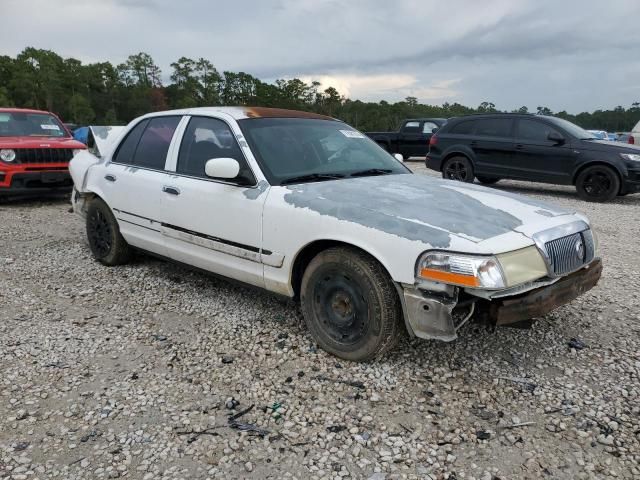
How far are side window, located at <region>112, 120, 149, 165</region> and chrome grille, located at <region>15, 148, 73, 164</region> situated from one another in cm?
484

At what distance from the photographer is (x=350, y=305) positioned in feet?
10.3

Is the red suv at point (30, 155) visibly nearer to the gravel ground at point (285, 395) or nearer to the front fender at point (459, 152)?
the gravel ground at point (285, 395)

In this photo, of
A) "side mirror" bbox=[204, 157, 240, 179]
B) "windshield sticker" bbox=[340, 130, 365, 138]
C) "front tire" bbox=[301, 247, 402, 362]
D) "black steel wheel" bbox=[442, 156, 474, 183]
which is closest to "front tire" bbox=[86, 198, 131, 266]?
"side mirror" bbox=[204, 157, 240, 179]

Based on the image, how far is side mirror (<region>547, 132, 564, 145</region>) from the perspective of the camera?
969 centimetres

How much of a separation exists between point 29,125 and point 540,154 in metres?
10.0

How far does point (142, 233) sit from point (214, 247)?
1.12 meters

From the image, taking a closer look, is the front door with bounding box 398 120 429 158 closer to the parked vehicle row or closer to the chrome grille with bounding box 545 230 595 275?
the parked vehicle row

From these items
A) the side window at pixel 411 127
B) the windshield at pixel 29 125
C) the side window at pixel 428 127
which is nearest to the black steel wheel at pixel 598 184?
the side window at pixel 428 127

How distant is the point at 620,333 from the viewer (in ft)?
12.0

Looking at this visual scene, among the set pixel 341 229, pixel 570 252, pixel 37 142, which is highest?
pixel 37 142

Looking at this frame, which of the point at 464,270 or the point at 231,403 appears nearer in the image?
the point at 464,270

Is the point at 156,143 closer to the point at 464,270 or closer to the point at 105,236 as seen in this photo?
the point at 105,236

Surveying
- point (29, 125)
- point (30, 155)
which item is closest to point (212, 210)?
point (30, 155)

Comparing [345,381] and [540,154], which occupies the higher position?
[540,154]
